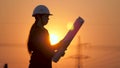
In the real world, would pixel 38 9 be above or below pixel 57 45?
above

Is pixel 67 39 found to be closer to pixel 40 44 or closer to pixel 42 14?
pixel 40 44

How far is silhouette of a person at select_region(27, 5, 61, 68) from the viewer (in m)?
10.7

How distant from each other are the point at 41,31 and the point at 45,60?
66 centimetres

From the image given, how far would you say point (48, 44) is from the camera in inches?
423

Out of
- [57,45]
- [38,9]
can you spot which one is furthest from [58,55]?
[38,9]

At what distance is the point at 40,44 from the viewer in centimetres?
1080

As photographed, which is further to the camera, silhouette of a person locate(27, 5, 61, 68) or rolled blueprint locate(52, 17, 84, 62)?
rolled blueprint locate(52, 17, 84, 62)

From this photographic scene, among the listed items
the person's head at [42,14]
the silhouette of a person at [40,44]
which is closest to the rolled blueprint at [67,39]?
the silhouette of a person at [40,44]

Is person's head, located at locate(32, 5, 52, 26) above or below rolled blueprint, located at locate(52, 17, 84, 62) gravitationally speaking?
above

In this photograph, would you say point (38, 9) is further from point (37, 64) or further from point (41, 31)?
point (37, 64)

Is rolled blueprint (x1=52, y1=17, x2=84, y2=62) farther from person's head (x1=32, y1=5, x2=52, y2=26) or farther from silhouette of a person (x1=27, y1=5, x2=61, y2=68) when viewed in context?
person's head (x1=32, y1=5, x2=52, y2=26)

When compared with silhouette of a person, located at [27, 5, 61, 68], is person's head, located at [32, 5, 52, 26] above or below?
above

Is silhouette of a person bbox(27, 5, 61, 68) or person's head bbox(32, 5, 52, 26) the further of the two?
person's head bbox(32, 5, 52, 26)

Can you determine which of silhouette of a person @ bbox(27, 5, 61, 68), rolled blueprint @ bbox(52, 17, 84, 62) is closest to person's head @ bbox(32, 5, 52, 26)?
silhouette of a person @ bbox(27, 5, 61, 68)
